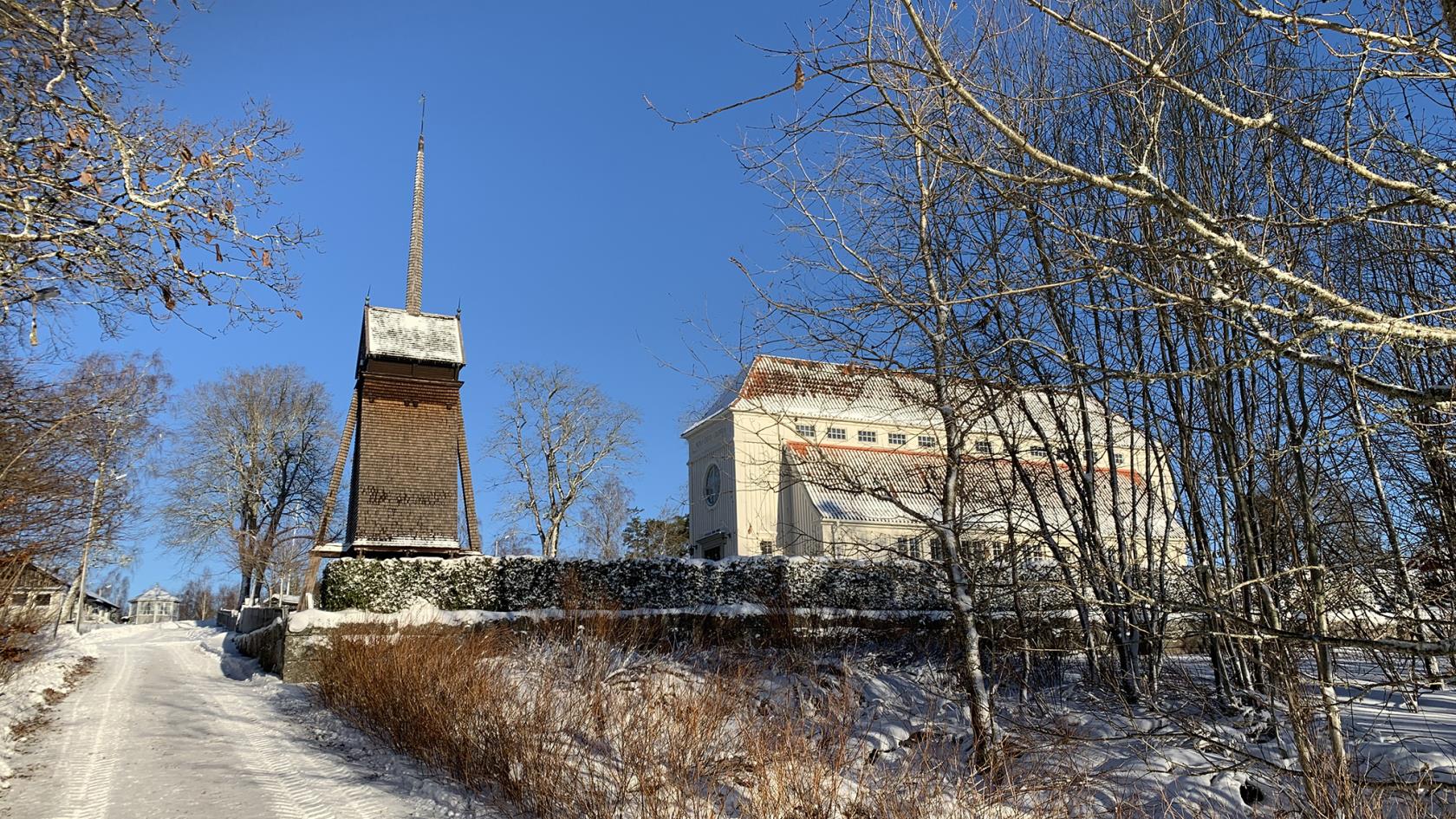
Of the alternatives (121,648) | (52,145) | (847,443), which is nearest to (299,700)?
(52,145)

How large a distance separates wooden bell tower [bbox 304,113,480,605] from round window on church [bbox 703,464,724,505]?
12.2 m

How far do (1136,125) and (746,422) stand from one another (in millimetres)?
20313

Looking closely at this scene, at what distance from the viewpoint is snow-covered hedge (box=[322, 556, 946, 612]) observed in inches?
578

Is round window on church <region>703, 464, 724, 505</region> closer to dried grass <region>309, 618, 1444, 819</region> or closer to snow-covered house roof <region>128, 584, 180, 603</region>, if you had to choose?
dried grass <region>309, 618, 1444, 819</region>

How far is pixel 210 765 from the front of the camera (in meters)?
8.23

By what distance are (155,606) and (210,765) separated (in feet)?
309

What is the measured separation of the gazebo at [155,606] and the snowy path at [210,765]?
8452 centimetres

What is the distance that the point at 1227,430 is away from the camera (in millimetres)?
8672

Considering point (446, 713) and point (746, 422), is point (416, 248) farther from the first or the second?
point (446, 713)

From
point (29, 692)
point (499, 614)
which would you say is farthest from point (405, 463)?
point (29, 692)

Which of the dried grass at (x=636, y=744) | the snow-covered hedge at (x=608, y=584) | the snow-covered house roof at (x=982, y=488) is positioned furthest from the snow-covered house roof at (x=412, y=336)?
the snow-covered house roof at (x=982, y=488)

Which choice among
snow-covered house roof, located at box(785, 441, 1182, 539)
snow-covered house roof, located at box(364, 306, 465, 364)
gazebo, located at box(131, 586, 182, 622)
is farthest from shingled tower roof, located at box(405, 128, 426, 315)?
gazebo, located at box(131, 586, 182, 622)

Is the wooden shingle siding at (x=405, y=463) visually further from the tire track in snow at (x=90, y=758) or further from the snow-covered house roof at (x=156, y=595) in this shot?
the snow-covered house roof at (x=156, y=595)

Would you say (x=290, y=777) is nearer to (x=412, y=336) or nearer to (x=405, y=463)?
(x=405, y=463)
